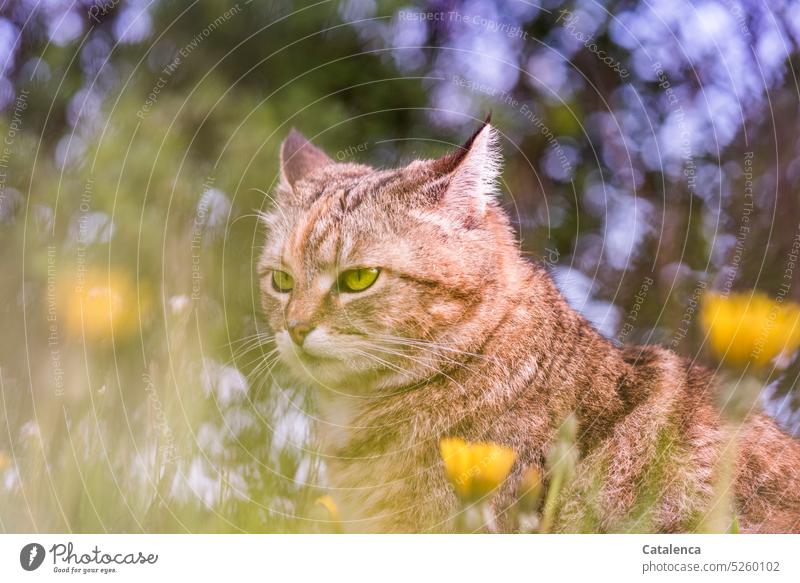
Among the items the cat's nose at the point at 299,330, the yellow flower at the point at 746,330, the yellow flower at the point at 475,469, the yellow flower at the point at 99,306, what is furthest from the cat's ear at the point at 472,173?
the yellow flower at the point at 99,306

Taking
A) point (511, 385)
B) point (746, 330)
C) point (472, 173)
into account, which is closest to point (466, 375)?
point (511, 385)

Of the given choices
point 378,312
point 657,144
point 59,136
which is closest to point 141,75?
point 59,136

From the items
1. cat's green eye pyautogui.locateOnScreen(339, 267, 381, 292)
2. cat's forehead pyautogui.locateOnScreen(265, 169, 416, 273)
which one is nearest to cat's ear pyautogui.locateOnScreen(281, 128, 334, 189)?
cat's forehead pyautogui.locateOnScreen(265, 169, 416, 273)

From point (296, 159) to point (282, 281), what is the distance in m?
0.52

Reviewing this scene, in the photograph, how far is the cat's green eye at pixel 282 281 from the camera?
295cm

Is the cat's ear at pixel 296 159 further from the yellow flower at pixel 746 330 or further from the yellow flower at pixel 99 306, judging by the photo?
the yellow flower at pixel 746 330

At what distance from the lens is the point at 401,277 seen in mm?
2688

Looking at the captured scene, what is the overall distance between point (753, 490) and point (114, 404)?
221 cm

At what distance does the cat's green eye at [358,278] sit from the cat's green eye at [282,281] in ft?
0.91

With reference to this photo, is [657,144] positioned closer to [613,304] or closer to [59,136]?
[613,304]

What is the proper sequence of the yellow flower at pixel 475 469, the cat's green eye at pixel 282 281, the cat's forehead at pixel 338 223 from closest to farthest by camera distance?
the yellow flower at pixel 475 469 → the cat's forehead at pixel 338 223 → the cat's green eye at pixel 282 281

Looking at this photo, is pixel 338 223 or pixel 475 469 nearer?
pixel 475 469

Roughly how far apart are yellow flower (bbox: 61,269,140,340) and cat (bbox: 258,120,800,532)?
0.56 m

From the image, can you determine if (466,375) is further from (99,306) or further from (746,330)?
(99,306)
